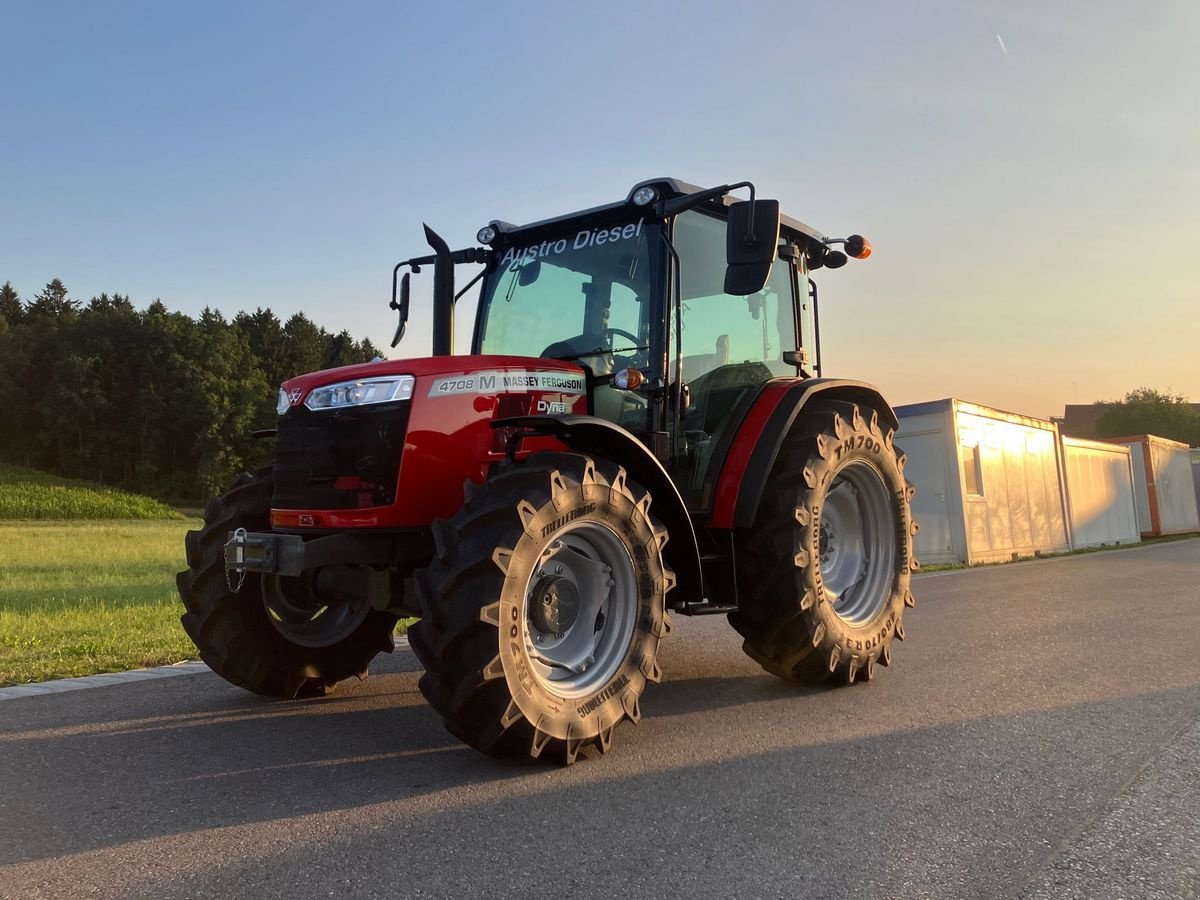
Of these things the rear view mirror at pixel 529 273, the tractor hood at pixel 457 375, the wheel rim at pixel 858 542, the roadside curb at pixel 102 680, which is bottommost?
the roadside curb at pixel 102 680

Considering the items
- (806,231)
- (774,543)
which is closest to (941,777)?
(774,543)

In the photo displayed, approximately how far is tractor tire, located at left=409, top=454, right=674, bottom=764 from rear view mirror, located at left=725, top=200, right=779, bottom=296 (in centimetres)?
103

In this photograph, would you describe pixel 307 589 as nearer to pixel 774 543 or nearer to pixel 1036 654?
pixel 774 543

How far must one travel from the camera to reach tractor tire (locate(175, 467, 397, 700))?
4605 mm

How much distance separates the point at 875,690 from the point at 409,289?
11.6 ft

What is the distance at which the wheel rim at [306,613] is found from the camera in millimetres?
4738

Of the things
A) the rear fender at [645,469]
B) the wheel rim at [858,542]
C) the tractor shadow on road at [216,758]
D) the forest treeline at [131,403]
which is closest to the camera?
the tractor shadow on road at [216,758]

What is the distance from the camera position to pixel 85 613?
8344 millimetres

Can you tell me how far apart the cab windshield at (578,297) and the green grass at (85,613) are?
10.9 ft

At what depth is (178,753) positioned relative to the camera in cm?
385

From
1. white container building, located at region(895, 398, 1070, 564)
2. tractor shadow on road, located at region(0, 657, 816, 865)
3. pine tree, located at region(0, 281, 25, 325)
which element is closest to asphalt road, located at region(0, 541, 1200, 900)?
tractor shadow on road, located at region(0, 657, 816, 865)

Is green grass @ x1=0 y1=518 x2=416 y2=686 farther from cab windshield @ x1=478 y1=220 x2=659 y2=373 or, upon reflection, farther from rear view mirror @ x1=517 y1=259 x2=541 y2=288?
rear view mirror @ x1=517 y1=259 x2=541 y2=288

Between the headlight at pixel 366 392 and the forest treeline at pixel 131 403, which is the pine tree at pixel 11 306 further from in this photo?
the headlight at pixel 366 392

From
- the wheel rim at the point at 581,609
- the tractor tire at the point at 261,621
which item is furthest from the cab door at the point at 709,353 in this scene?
the tractor tire at the point at 261,621
